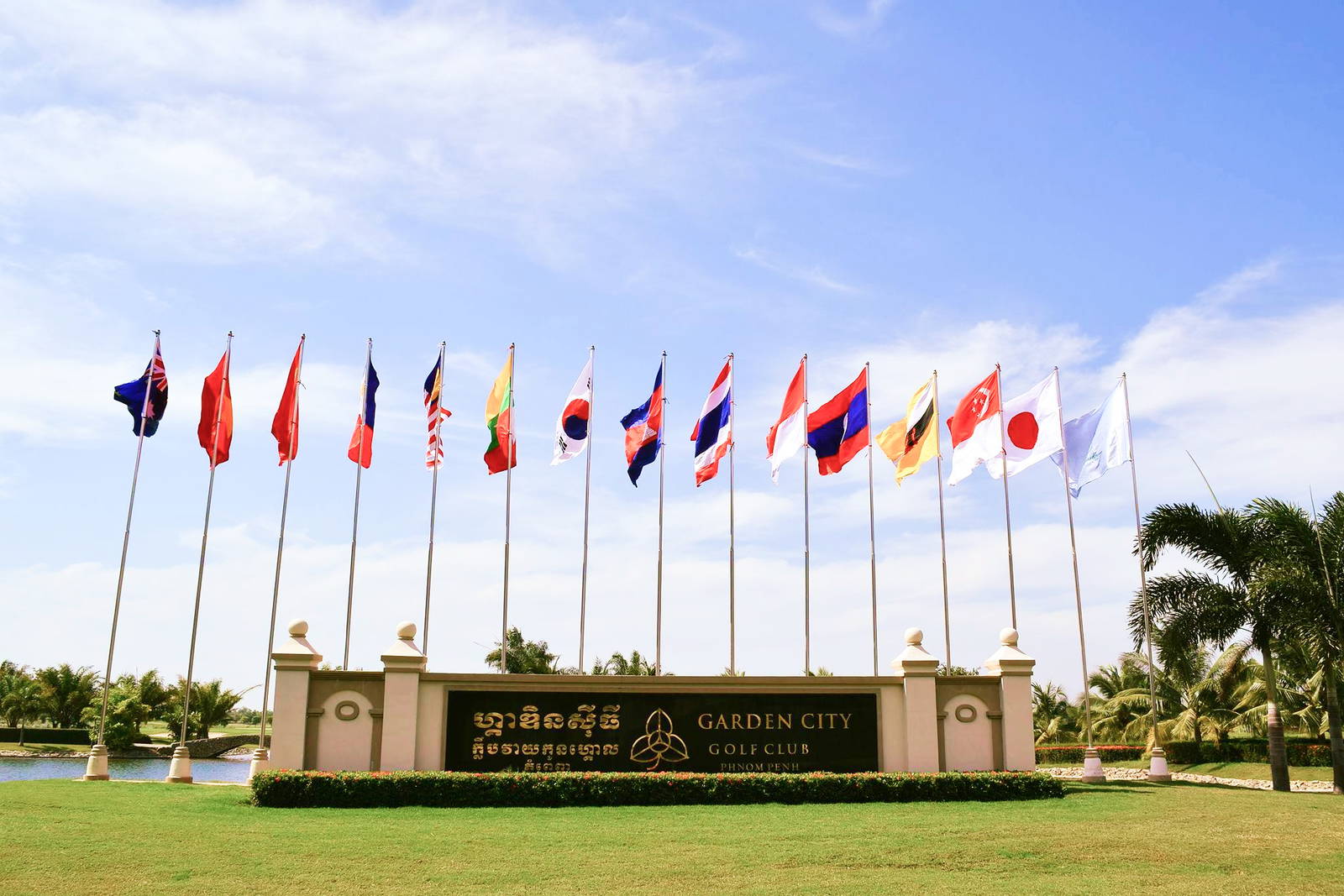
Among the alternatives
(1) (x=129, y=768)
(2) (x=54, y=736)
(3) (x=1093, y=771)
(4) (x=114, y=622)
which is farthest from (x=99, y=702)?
(3) (x=1093, y=771)

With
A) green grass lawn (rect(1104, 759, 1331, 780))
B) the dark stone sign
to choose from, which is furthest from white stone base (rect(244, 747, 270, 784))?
green grass lawn (rect(1104, 759, 1331, 780))

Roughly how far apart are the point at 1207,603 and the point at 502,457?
17.6 meters

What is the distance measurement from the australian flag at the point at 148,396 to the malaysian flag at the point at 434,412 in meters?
6.50

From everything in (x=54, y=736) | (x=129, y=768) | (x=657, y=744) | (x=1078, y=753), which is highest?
(x=657, y=744)

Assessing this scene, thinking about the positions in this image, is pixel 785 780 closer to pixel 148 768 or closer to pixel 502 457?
pixel 502 457

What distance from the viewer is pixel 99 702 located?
57969 millimetres

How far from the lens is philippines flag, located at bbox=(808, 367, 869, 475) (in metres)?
28.0

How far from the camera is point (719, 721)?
2173cm

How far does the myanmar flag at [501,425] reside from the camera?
91.8ft

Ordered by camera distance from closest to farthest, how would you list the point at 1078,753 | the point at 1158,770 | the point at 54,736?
the point at 1158,770 → the point at 1078,753 → the point at 54,736

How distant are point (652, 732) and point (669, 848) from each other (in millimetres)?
7133

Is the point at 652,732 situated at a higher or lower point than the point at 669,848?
higher

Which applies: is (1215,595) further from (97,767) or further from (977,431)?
(97,767)

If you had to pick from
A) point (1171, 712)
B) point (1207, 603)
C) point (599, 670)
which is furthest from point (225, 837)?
point (1171, 712)
